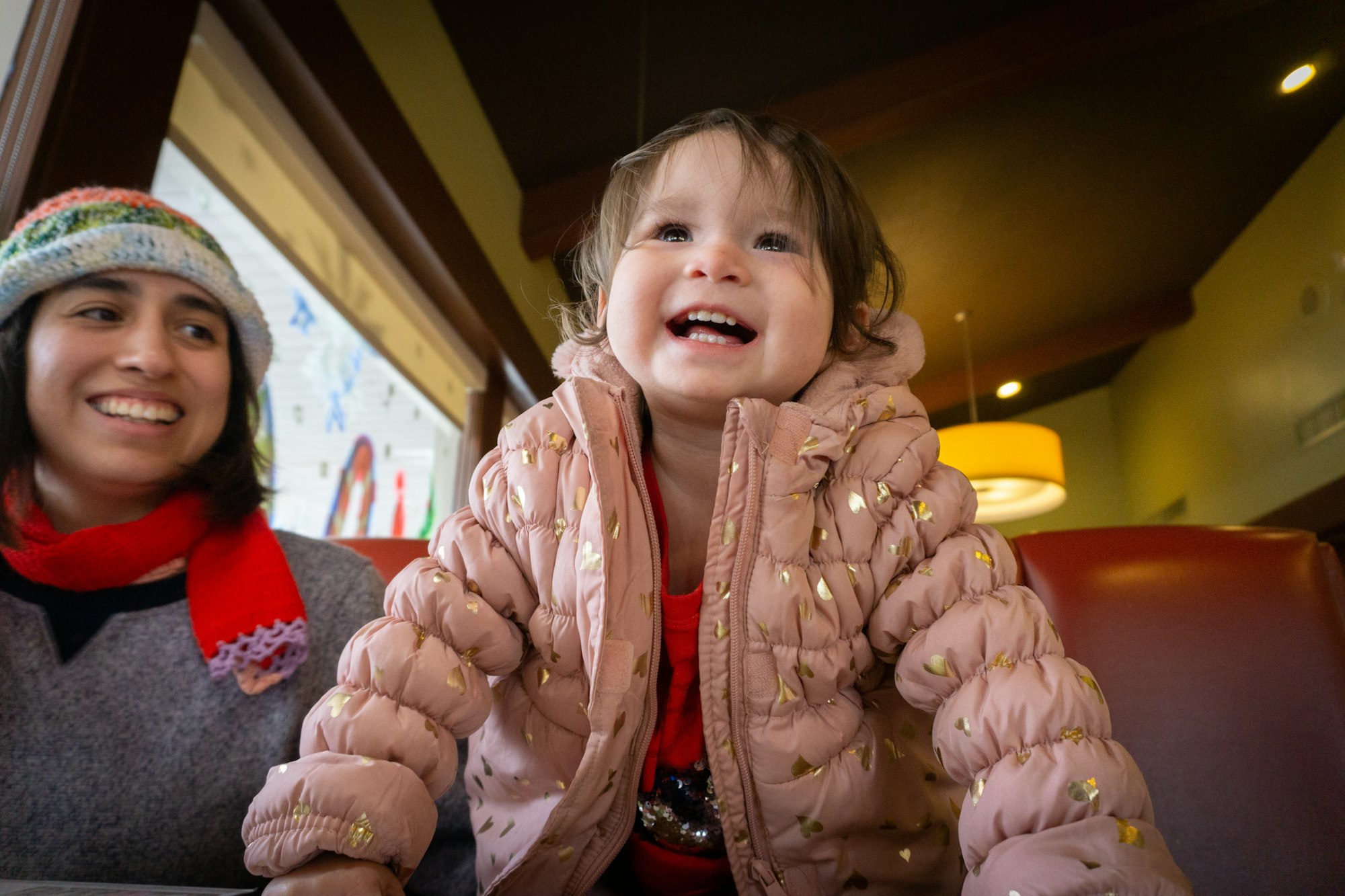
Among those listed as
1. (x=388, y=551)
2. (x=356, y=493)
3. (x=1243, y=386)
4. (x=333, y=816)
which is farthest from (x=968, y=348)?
(x=333, y=816)

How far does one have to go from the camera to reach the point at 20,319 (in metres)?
0.79

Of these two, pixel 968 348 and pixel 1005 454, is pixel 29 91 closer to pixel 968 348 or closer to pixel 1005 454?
pixel 1005 454

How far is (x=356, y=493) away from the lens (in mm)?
2350

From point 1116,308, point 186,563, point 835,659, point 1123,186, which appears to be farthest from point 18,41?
point 1116,308

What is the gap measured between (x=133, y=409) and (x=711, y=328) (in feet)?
1.91

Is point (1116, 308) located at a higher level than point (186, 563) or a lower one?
higher

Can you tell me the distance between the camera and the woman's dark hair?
2.58 feet

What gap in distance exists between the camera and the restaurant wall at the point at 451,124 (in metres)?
2.04

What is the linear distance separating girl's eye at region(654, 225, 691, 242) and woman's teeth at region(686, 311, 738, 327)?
99 millimetres

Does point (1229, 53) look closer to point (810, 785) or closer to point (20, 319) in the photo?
point (810, 785)

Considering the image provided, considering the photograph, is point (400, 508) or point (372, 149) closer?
point (372, 149)

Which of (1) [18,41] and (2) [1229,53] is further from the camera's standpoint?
(2) [1229,53]

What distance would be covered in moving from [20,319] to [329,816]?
619 millimetres

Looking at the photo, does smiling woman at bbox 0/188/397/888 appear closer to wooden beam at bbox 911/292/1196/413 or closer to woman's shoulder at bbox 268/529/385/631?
woman's shoulder at bbox 268/529/385/631
